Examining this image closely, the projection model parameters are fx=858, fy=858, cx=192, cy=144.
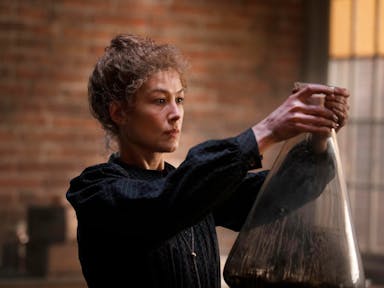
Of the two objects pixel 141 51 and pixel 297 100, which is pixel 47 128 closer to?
pixel 141 51

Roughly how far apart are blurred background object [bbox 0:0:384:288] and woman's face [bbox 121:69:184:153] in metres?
2.55

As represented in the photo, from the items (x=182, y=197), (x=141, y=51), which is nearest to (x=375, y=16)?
(x=141, y=51)

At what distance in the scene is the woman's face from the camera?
1.33 meters

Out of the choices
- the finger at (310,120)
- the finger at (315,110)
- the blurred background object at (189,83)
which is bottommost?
the blurred background object at (189,83)

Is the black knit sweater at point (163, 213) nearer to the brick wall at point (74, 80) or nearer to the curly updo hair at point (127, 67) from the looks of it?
the curly updo hair at point (127, 67)

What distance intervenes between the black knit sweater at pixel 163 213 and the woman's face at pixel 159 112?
55 millimetres

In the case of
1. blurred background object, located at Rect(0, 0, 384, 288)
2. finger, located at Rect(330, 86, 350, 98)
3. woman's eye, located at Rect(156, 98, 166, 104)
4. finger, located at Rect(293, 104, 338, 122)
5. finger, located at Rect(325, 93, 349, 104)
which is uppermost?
finger, located at Rect(330, 86, 350, 98)

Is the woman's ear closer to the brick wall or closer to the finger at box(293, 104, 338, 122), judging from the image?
the finger at box(293, 104, 338, 122)

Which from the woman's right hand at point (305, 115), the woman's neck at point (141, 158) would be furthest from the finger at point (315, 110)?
the woman's neck at point (141, 158)

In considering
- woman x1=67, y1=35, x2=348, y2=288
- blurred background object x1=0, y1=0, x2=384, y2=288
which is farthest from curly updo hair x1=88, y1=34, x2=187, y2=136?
blurred background object x1=0, y1=0, x2=384, y2=288

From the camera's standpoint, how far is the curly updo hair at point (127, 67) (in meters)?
1.37

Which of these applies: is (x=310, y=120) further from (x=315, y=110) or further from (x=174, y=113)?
(x=174, y=113)

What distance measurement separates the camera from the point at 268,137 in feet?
3.56

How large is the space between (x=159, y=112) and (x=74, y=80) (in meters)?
2.92
